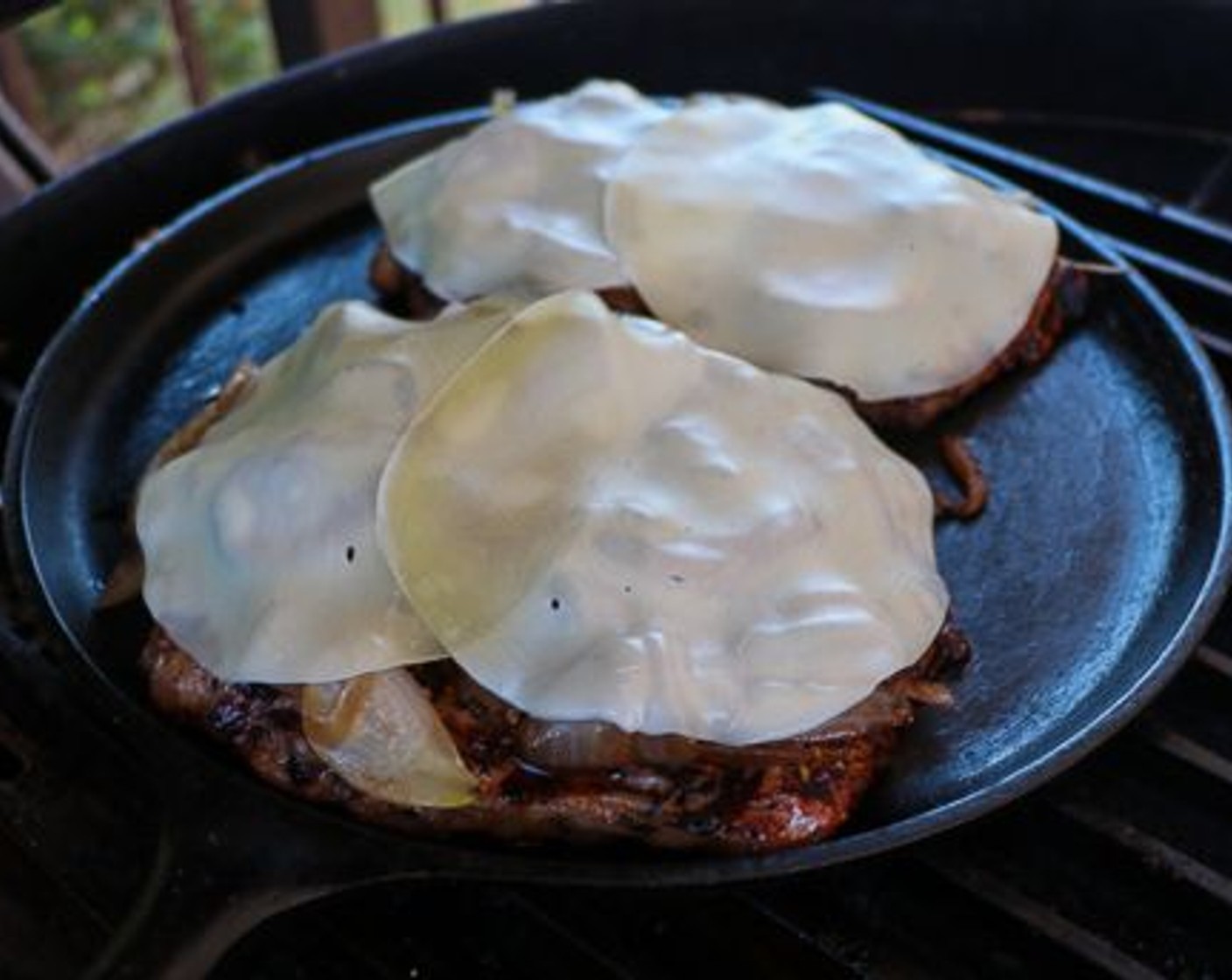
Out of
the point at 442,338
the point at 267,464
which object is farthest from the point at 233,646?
the point at 442,338

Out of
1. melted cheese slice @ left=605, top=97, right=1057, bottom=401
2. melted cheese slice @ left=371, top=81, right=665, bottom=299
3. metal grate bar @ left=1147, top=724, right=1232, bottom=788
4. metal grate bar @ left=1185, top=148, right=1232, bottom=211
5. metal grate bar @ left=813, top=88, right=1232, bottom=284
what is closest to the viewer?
metal grate bar @ left=1147, top=724, right=1232, bottom=788

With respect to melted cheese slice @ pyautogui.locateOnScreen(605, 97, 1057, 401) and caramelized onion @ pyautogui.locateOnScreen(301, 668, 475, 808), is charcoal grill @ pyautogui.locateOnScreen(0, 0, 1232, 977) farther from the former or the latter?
melted cheese slice @ pyautogui.locateOnScreen(605, 97, 1057, 401)

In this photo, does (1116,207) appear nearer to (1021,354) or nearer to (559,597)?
(1021,354)

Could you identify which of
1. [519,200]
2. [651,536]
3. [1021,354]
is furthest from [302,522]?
[1021,354]

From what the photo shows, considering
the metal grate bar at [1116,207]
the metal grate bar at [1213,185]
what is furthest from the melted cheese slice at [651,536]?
the metal grate bar at [1213,185]

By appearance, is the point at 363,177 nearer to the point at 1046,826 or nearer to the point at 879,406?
the point at 879,406

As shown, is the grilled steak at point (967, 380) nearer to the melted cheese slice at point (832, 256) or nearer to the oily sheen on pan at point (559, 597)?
the melted cheese slice at point (832, 256)

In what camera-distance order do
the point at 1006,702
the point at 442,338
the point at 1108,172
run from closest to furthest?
the point at 1006,702, the point at 442,338, the point at 1108,172

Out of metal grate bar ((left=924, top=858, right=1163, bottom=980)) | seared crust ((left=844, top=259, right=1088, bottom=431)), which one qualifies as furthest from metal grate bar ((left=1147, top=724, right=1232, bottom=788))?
seared crust ((left=844, top=259, right=1088, bottom=431))
